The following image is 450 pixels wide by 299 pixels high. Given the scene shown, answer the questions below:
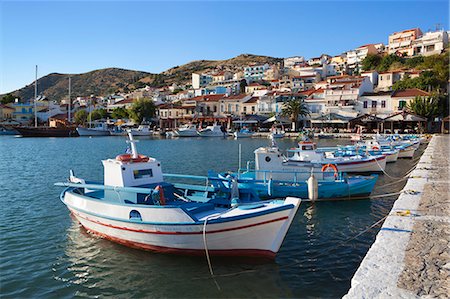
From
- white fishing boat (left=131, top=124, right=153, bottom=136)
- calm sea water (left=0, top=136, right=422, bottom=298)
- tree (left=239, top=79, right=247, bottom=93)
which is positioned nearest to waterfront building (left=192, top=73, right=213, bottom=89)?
tree (left=239, top=79, right=247, bottom=93)

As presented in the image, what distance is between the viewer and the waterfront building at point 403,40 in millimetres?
103662

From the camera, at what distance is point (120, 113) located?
94.5 meters

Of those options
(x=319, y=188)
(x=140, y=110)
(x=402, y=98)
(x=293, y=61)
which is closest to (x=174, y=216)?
(x=319, y=188)

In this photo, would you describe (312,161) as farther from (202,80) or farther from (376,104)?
(202,80)

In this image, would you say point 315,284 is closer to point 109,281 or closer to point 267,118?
point 109,281

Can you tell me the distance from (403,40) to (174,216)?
11768cm

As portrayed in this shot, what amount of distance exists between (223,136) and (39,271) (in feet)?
200

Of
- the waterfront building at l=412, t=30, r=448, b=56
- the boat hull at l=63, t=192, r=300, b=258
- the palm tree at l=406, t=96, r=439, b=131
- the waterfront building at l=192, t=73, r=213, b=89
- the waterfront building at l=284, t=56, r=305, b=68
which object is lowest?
the boat hull at l=63, t=192, r=300, b=258

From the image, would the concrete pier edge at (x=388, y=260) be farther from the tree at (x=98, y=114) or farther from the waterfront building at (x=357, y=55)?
the waterfront building at (x=357, y=55)

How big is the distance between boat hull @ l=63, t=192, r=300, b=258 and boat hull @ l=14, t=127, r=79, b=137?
71.3m

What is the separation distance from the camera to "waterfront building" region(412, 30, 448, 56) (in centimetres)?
9206

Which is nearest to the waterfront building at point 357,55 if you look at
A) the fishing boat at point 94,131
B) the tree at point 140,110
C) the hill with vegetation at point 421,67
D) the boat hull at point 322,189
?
the hill with vegetation at point 421,67

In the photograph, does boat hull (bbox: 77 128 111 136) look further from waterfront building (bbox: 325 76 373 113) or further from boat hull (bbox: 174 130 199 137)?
waterfront building (bbox: 325 76 373 113)

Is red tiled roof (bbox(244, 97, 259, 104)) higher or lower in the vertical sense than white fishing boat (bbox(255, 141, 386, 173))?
higher
